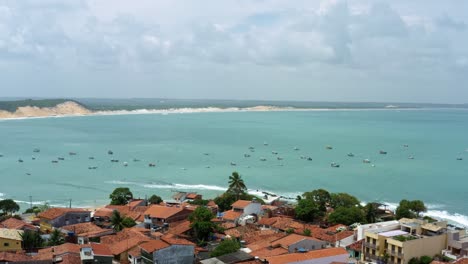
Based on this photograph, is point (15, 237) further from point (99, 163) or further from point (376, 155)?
point (376, 155)

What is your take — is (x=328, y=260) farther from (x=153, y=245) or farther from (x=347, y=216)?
(x=347, y=216)

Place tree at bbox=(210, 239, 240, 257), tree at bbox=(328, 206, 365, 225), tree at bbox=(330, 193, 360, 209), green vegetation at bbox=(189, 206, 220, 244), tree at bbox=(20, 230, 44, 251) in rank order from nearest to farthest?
1. tree at bbox=(210, 239, 240, 257)
2. tree at bbox=(20, 230, 44, 251)
3. green vegetation at bbox=(189, 206, 220, 244)
4. tree at bbox=(328, 206, 365, 225)
5. tree at bbox=(330, 193, 360, 209)

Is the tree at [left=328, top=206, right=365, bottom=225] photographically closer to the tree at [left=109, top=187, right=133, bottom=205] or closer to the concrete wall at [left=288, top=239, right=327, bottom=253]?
the concrete wall at [left=288, top=239, right=327, bottom=253]

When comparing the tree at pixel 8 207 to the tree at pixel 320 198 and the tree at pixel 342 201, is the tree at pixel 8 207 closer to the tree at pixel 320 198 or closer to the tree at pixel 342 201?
the tree at pixel 320 198

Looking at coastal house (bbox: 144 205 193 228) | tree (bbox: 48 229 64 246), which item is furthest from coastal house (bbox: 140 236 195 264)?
coastal house (bbox: 144 205 193 228)

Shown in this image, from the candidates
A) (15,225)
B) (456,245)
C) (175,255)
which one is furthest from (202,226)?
(456,245)

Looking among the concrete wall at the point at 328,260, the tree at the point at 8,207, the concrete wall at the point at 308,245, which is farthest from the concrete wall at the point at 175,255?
the tree at the point at 8,207
